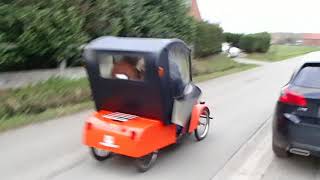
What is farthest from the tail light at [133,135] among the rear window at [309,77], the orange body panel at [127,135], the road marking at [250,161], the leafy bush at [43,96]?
the leafy bush at [43,96]

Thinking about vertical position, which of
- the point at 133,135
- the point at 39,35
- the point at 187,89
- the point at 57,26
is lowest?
the point at 39,35

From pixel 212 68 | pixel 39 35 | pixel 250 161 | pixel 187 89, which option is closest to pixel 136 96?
pixel 187 89

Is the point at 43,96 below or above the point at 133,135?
below

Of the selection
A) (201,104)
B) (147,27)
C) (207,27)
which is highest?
(201,104)

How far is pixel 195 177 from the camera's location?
659cm

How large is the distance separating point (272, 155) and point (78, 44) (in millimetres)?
7670

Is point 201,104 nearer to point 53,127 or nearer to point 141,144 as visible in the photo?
point 141,144

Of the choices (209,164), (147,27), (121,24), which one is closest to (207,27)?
(147,27)

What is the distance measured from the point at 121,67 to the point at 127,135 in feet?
3.54

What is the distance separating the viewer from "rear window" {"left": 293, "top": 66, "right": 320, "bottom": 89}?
6746 millimetres

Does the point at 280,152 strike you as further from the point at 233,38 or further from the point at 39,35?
the point at 233,38

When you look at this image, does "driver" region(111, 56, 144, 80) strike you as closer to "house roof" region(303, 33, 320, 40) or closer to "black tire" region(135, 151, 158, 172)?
→ "black tire" region(135, 151, 158, 172)

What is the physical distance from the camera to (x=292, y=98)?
6688 mm

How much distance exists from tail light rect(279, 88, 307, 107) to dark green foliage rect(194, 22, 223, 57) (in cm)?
2091
